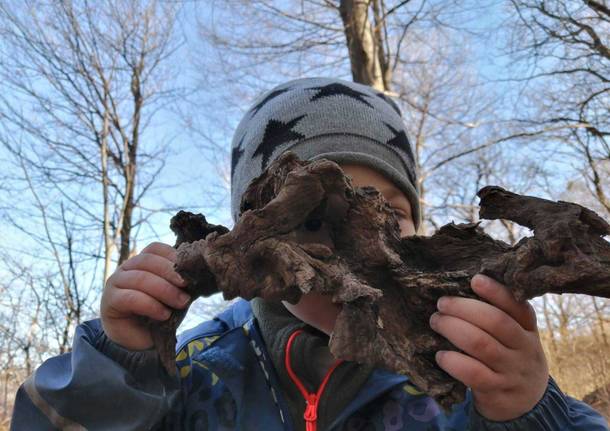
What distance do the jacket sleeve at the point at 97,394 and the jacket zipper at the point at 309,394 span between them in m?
0.49

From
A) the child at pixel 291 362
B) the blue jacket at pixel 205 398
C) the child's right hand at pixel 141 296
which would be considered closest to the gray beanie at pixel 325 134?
the child at pixel 291 362

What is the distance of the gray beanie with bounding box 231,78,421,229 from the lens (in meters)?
2.09

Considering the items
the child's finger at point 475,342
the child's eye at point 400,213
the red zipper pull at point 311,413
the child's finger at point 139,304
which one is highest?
A: the child's eye at point 400,213

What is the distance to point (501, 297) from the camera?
3.63 ft

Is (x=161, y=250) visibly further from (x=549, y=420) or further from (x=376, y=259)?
(x=549, y=420)

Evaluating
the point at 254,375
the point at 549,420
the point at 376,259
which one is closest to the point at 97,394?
the point at 254,375

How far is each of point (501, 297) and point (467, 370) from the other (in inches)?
7.9

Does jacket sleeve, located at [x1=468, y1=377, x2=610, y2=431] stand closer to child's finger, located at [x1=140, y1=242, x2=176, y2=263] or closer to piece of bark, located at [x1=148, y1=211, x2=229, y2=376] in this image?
piece of bark, located at [x1=148, y1=211, x2=229, y2=376]

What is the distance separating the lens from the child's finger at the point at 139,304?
4.19ft

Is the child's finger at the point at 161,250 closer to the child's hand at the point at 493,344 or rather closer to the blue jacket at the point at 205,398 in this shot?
the blue jacket at the point at 205,398

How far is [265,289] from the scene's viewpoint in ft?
3.65

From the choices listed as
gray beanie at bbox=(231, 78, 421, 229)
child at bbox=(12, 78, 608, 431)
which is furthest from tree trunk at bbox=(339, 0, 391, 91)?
child at bbox=(12, 78, 608, 431)

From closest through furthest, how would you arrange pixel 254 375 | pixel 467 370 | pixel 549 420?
pixel 467 370, pixel 549 420, pixel 254 375

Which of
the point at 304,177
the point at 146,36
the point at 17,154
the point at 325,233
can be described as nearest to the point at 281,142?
the point at 325,233
